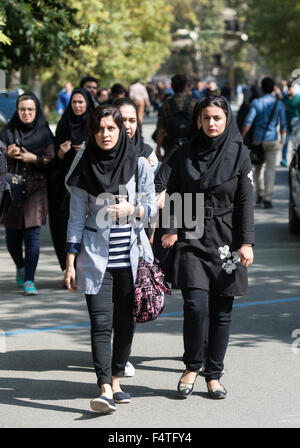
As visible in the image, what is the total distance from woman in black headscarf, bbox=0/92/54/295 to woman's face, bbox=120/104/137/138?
231cm

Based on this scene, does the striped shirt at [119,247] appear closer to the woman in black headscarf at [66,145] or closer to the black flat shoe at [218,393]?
the black flat shoe at [218,393]

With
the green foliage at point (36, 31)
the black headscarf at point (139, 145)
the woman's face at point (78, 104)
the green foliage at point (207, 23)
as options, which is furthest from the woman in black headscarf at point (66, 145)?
the green foliage at point (207, 23)

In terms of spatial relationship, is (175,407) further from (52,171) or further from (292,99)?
(292,99)

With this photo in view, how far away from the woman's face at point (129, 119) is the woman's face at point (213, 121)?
1.11 metres

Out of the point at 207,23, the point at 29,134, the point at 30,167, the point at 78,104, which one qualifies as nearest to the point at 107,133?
the point at 78,104

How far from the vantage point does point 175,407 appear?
590cm

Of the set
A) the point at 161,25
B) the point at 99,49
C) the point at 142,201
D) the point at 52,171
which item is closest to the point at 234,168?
the point at 142,201

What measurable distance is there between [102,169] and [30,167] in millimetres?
3723

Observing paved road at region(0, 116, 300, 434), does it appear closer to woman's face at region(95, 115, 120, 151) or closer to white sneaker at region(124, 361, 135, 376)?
white sneaker at region(124, 361, 135, 376)

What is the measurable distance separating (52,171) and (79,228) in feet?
12.0

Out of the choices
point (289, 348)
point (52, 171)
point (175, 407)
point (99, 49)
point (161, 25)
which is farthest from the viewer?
point (161, 25)

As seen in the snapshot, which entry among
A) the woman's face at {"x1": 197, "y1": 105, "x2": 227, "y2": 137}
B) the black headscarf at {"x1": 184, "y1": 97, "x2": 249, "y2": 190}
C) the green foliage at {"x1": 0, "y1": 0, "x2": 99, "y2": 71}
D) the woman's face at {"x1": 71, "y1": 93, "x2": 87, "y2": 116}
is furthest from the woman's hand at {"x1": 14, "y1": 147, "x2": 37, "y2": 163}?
the green foliage at {"x1": 0, "y1": 0, "x2": 99, "y2": 71}

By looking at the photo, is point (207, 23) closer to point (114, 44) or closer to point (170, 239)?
point (114, 44)
